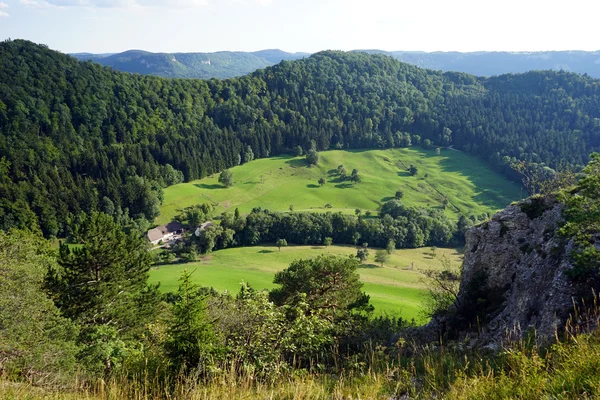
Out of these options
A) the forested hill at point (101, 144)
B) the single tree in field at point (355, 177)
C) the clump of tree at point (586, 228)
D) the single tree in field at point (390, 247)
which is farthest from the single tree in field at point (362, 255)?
the clump of tree at point (586, 228)

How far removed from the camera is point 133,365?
10312 millimetres

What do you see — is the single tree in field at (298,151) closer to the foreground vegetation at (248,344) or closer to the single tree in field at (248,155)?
the single tree in field at (248,155)

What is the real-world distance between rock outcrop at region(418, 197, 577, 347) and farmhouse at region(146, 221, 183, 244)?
3531 inches

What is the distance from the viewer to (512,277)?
23750mm

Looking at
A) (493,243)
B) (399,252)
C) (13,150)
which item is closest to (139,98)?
(13,150)

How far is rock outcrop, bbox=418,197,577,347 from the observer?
57.8ft

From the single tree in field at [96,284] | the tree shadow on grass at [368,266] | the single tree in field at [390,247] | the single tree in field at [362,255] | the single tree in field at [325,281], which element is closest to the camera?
the single tree in field at [96,284]

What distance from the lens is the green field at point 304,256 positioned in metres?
66.7

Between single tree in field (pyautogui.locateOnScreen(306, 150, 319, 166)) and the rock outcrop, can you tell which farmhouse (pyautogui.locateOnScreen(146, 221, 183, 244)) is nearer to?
single tree in field (pyautogui.locateOnScreen(306, 150, 319, 166))

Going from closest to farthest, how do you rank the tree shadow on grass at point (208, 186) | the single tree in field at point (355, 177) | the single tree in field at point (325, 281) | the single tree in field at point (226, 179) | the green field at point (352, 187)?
1. the single tree in field at point (325, 281)
2. the green field at point (352, 187)
3. the tree shadow on grass at point (208, 186)
4. the single tree in field at point (226, 179)
5. the single tree in field at point (355, 177)

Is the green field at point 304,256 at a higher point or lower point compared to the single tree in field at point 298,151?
lower

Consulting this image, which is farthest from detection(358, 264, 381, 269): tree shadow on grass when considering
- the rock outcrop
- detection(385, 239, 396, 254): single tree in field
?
the rock outcrop

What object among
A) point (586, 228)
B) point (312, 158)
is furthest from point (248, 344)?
point (312, 158)

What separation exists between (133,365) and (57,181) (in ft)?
408
